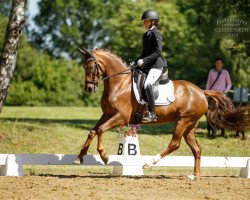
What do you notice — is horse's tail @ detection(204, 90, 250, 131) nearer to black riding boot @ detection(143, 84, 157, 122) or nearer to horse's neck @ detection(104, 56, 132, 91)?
black riding boot @ detection(143, 84, 157, 122)

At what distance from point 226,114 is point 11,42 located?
582cm

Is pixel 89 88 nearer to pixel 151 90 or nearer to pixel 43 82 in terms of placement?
pixel 151 90

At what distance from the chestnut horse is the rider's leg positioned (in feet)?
0.75

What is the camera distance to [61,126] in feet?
61.1

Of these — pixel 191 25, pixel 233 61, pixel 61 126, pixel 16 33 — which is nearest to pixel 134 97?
pixel 16 33

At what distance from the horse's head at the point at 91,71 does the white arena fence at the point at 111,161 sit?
1336 mm

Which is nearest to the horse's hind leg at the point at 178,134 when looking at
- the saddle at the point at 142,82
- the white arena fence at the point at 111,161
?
the white arena fence at the point at 111,161

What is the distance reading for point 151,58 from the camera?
35.0 feet

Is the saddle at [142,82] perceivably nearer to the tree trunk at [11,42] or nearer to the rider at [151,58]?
the rider at [151,58]

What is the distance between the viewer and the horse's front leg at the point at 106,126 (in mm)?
10328

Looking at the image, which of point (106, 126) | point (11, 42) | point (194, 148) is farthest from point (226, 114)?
point (11, 42)

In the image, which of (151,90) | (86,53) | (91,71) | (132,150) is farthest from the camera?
(132,150)

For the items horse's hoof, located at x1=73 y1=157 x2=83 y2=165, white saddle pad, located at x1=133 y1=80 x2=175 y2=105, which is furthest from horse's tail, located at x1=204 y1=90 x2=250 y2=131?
horse's hoof, located at x1=73 y1=157 x2=83 y2=165

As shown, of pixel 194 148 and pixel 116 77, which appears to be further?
pixel 194 148
